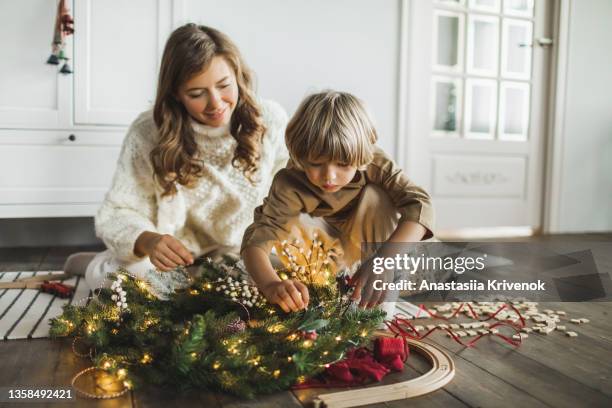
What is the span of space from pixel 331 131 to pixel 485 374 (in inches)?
20.0

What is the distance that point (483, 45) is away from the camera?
3117mm

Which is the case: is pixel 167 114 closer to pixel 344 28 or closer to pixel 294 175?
pixel 294 175

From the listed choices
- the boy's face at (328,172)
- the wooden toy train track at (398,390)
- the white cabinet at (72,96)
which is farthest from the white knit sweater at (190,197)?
the white cabinet at (72,96)

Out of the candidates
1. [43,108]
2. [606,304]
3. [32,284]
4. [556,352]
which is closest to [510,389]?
[556,352]

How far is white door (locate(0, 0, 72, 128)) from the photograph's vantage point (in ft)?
7.26

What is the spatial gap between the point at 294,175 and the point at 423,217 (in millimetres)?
292

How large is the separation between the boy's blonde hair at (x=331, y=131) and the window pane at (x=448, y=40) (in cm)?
210

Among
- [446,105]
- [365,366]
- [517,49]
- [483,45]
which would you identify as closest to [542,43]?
[517,49]

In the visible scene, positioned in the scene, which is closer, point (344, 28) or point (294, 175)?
point (294, 175)

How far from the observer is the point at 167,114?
1.36 metres

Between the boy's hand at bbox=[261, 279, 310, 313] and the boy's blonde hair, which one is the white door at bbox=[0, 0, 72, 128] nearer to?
the boy's blonde hair

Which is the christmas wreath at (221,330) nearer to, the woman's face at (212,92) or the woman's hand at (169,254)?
the woman's hand at (169,254)

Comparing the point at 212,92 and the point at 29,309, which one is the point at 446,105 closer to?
the point at 212,92

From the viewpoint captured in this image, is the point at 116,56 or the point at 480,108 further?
the point at 480,108
